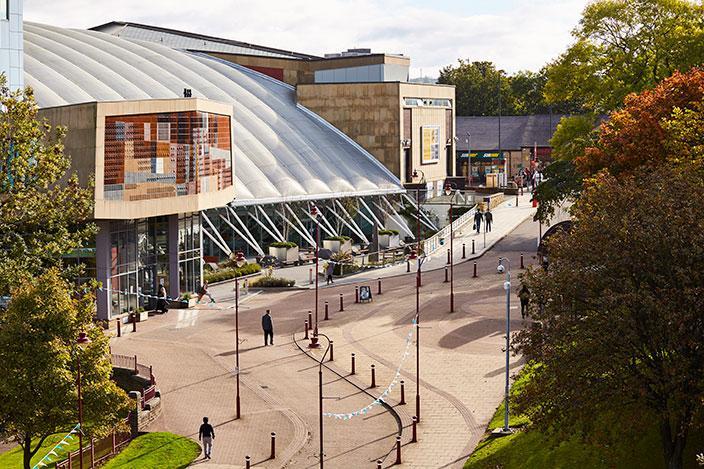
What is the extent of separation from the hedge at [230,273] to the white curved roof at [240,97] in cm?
634

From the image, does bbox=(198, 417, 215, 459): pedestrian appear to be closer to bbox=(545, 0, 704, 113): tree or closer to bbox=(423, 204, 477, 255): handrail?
bbox=(423, 204, 477, 255): handrail

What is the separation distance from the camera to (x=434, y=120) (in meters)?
94.2

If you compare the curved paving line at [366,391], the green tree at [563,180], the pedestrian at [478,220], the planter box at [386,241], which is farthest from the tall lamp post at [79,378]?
the pedestrian at [478,220]

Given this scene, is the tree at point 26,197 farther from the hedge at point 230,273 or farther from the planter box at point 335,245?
the planter box at point 335,245

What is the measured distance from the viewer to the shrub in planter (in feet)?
201

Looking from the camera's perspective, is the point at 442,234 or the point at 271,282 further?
the point at 442,234

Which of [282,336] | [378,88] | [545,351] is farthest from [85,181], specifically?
[378,88]

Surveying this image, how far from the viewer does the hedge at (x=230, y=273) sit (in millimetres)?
62469

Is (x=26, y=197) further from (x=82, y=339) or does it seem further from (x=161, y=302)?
(x=161, y=302)

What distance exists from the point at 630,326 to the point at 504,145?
110006 mm

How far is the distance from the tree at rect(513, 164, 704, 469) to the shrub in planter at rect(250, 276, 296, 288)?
111 ft

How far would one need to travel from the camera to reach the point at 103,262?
52219 mm

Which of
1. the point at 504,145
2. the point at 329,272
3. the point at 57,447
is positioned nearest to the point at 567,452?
the point at 57,447

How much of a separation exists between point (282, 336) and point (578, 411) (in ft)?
79.0
